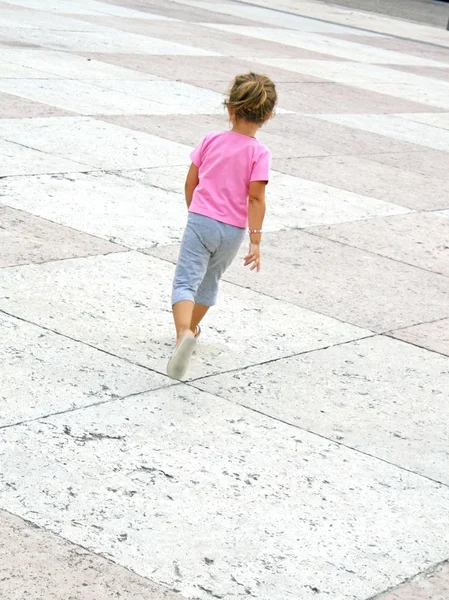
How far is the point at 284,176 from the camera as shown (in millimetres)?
9641

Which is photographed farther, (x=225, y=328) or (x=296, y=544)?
(x=225, y=328)

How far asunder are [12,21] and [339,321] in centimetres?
1157

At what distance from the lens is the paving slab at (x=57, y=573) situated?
3.49 metres

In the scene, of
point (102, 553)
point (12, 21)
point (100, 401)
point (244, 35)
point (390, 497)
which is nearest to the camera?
point (102, 553)

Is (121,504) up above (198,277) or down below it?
below

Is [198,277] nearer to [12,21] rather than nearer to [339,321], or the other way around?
[339,321]

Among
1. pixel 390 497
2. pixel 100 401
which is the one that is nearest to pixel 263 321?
pixel 100 401

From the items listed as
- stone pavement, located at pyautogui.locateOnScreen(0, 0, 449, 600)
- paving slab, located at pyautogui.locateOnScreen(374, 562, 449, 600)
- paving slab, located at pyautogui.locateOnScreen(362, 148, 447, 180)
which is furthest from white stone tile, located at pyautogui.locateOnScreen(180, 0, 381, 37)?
paving slab, located at pyautogui.locateOnScreen(374, 562, 449, 600)

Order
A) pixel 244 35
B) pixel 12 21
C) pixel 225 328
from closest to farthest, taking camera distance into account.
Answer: pixel 225 328, pixel 12 21, pixel 244 35

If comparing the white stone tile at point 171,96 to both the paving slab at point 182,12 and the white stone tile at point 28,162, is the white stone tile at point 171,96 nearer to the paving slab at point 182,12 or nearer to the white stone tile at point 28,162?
the white stone tile at point 28,162

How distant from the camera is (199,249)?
5.39m

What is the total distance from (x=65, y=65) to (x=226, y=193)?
27.6ft

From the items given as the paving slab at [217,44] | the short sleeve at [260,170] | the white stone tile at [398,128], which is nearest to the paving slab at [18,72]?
the paving slab at [217,44]

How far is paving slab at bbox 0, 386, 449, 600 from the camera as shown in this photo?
3.79m
